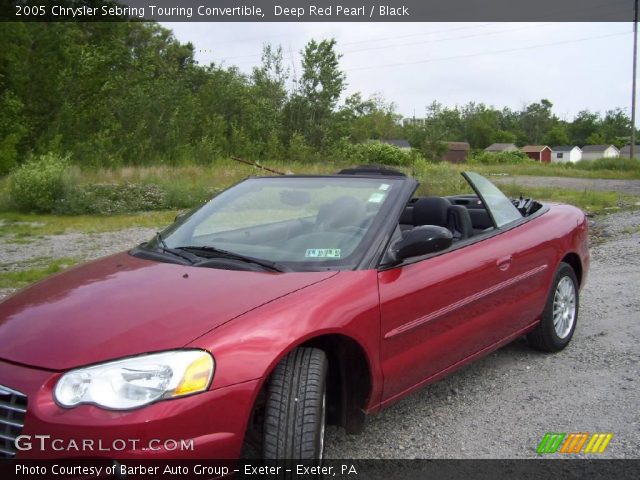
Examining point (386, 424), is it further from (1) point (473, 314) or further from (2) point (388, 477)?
(1) point (473, 314)

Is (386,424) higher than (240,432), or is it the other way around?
→ (240,432)

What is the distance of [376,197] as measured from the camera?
3441mm

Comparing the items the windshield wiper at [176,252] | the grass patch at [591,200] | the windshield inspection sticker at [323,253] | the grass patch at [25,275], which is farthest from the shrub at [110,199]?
the windshield inspection sticker at [323,253]

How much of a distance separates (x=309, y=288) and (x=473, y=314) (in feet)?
4.14

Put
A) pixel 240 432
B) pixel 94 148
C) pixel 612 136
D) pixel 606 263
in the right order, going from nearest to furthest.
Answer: pixel 240 432
pixel 606 263
pixel 94 148
pixel 612 136

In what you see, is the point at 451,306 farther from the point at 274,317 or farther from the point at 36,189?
the point at 36,189

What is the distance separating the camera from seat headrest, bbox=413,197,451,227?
399 centimetres

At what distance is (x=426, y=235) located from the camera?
10.00 feet

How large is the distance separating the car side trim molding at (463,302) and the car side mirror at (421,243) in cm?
33

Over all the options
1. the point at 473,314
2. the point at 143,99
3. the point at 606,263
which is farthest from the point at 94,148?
the point at 473,314

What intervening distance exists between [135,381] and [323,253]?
122 cm

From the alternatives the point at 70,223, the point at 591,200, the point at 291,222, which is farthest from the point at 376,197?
the point at 591,200

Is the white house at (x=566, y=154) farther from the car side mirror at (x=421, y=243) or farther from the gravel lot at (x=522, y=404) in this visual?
the car side mirror at (x=421, y=243)

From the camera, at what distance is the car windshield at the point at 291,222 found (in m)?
3.10
